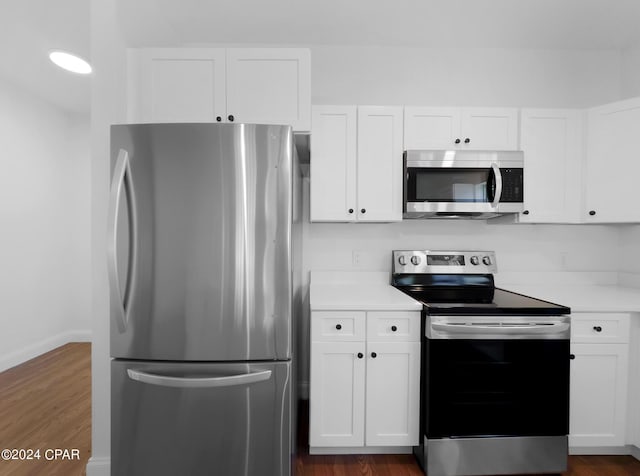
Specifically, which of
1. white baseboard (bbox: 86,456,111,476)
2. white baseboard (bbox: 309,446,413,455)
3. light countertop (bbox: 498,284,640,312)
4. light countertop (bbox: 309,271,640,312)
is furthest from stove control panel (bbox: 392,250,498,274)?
white baseboard (bbox: 86,456,111,476)

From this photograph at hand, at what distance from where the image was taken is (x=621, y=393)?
1.91 metres

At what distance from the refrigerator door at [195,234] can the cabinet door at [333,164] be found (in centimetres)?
77

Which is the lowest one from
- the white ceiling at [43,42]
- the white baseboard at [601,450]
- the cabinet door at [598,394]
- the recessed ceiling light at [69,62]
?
the white baseboard at [601,450]

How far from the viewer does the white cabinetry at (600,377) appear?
6.23 feet

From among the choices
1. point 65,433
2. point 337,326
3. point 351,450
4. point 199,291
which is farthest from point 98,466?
point 337,326

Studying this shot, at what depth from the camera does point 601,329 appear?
190 centimetres

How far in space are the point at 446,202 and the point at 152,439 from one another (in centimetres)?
206

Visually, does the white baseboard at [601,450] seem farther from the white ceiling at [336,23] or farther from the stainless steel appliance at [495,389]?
the white ceiling at [336,23]

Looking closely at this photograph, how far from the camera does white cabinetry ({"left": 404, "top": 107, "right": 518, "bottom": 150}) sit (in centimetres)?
226

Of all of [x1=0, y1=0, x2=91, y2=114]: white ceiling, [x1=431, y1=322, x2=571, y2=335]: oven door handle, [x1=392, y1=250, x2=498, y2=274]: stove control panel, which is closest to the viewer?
[x1=431, y1=322, x2=571, y2=335]: oven door handle

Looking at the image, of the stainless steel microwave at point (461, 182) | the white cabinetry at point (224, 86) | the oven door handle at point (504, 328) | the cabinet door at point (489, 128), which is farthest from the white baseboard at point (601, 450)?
the white cabinetry at point (224, 86)

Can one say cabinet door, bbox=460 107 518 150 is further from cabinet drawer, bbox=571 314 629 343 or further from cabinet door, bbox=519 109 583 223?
cabinet drawer, bbox=571 314 629 343

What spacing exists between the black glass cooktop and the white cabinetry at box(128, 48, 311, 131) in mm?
1238

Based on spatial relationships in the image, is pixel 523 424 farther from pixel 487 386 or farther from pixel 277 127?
pixel 277 127
